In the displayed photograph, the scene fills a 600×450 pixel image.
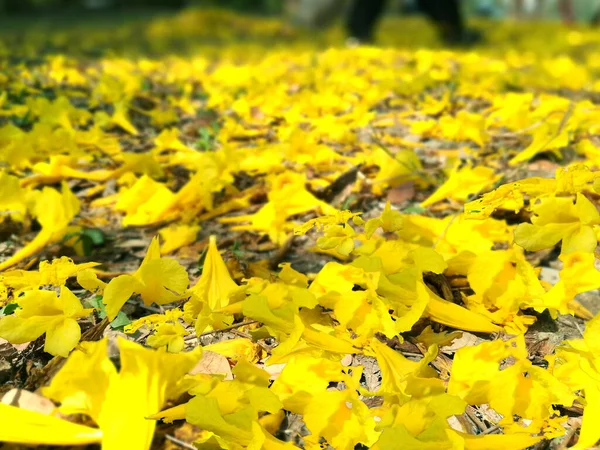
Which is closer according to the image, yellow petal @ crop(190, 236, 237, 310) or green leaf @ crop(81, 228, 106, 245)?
yellow petal @ crop(190, 236, 237, 310)

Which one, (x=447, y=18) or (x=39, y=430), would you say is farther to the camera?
(x=447, y=18)

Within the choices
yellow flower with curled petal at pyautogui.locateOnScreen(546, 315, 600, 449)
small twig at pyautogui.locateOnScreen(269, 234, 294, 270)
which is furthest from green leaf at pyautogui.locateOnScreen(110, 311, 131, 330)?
yellow flower with curled petal at pyautogui.locateOnScreen(546, 315, 600, 449)

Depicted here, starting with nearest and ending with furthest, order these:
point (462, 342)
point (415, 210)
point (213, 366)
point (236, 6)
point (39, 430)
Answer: point (39, 430)
point (213, 366)
point (462, 342)
point (415, 210)
point (236, 6)

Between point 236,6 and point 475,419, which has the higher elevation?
point 475,419

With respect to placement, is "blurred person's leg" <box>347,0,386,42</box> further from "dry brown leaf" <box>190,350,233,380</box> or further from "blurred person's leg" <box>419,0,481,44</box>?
"dry brown leaf" <box>190,350,233,380</box>

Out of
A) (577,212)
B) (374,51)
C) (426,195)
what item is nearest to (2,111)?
(426,195)

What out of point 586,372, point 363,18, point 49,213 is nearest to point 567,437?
point 586,372

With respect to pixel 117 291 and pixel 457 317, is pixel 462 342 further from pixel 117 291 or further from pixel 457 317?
pixel 117 291

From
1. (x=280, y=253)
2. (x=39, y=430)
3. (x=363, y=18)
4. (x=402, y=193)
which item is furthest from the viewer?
(x=363, y=18)
